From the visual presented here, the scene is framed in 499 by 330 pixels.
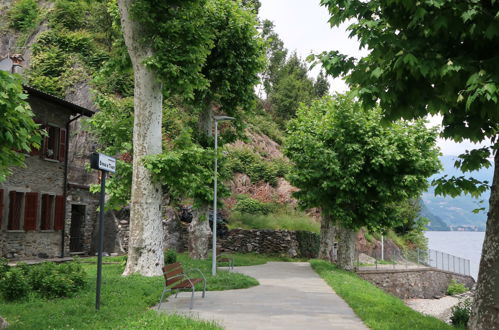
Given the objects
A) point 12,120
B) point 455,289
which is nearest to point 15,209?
point 12,120

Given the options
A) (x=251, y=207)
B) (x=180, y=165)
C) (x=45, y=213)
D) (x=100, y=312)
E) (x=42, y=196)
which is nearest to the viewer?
(x=100, y=312)

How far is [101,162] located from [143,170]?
22.3 ft

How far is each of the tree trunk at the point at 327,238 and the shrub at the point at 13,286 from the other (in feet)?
62.8

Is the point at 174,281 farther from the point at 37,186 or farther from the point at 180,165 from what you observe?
the point at 37,186

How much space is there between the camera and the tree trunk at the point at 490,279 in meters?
7.41

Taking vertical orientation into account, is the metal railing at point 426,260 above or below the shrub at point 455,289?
above

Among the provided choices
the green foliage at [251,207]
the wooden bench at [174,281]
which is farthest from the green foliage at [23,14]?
the wooden bench at [174,281]

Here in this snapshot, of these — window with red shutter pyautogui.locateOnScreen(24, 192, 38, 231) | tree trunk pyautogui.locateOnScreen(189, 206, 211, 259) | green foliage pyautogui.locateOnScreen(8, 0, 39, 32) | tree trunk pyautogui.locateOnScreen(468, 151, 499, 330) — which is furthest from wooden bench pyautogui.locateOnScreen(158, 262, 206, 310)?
green foliage pyautogui.locateOnScreen(8, 0, 39, 32)

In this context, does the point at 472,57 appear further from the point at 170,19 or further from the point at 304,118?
the point at 304,118

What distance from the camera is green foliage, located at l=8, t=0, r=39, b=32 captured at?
43034mm

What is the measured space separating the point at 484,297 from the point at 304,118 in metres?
17.4

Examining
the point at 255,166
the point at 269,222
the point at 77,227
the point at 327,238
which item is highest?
the point at 255,166

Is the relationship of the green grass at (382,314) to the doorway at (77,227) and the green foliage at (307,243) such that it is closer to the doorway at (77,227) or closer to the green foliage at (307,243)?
the doorway at (77,227)

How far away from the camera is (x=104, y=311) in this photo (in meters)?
8.95
